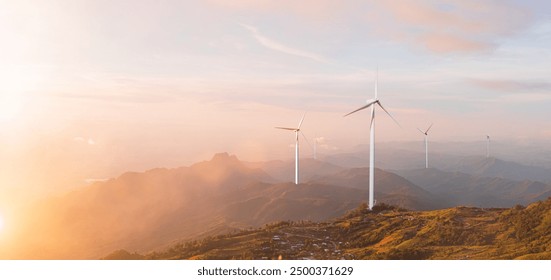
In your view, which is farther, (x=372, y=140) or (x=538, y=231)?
(x=372, y=140)

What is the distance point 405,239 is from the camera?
211ft

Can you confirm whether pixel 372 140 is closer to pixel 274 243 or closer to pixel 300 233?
pixel 300 233

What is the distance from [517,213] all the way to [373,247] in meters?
20.2

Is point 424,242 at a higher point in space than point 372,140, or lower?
lower

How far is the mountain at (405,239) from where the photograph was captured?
5372cm

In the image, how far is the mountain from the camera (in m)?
53.7
